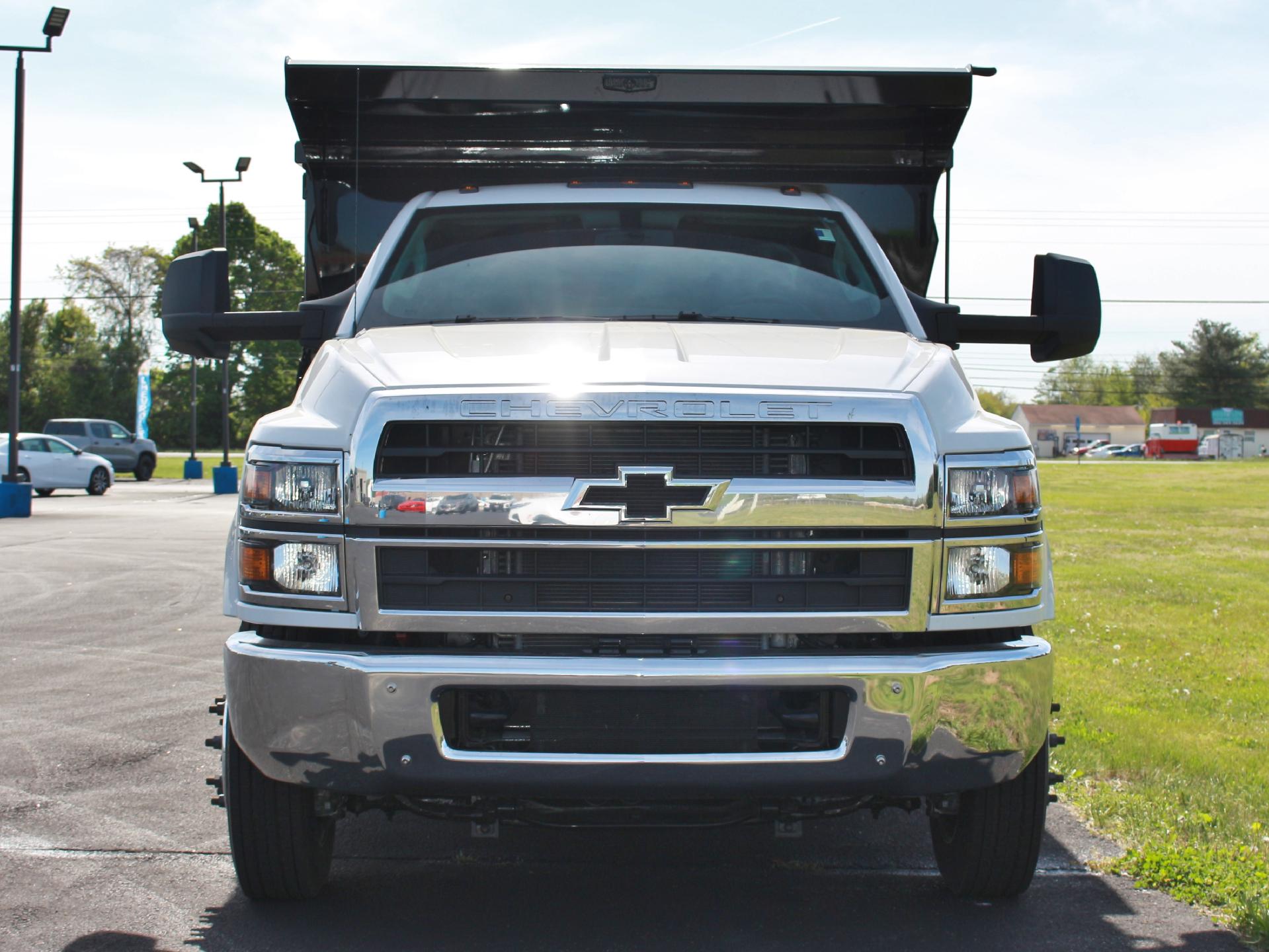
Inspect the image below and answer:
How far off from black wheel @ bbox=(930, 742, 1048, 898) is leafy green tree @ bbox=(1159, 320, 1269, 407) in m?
137

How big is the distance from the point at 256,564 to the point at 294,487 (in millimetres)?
224

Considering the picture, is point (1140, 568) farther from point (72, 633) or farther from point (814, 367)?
point (814, 367)

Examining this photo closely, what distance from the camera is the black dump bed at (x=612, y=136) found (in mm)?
5340

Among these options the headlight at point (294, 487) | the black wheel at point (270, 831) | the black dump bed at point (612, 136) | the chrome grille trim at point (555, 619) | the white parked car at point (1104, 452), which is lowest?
the white parked car at point (1104, 452)

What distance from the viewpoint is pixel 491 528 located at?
324 centimetres

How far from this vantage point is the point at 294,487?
3.33m

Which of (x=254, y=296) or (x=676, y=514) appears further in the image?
(x=254, y=296)

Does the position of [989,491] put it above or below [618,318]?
below

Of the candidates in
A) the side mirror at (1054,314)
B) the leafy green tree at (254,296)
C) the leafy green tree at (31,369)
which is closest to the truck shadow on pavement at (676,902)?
the side mirror at (1054,314)

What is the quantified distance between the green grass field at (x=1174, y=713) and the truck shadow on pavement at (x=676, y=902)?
0.28 metres

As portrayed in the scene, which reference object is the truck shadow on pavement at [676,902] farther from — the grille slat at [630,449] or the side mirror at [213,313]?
the side mirror at [213,313]

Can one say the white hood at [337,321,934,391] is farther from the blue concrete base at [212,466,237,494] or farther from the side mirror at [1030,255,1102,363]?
the blue concrete base at [212,466,237,494]

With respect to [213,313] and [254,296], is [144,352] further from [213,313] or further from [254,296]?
[213,313]

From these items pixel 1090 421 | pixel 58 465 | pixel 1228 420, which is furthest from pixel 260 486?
pixel 1090 421
